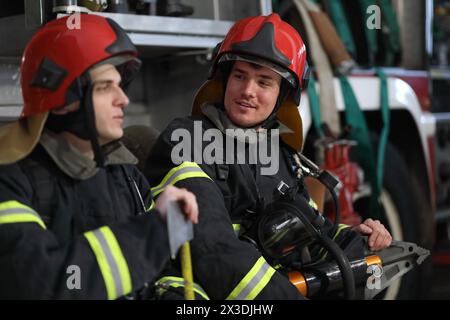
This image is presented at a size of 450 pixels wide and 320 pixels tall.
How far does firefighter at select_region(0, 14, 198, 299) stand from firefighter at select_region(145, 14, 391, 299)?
0.31m

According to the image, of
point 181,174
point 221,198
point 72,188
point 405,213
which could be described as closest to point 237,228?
point 221,198

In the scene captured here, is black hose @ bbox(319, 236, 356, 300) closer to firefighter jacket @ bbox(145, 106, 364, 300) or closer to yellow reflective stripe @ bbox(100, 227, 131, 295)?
firefighter jacket @ bbox(145, 106, 364, 300)

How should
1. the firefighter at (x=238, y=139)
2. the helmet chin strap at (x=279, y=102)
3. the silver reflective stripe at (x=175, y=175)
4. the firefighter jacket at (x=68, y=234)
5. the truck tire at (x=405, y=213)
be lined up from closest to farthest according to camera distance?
the firefighter jacket at (x=68, y=234) → the firefighter at (x=238, y=139) → the silver reflective stripe at (x=175, y=175) → the helmet chin strap at (x=279, y=102) → the truck tire at (x=405, y=213)

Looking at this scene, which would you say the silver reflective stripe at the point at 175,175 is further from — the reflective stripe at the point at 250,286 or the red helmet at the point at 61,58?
the red helmet at the point at 61,58

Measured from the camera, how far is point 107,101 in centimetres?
197

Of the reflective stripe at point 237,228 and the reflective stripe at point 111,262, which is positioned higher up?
the reflective stripe at point 111,262

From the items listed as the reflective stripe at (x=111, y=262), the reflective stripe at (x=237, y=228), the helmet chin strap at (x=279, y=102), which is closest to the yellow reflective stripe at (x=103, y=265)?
the reflective stripe at (x=111, y=262)

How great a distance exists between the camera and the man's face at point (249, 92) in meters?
2.52

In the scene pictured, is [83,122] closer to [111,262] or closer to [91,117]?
[91,117]

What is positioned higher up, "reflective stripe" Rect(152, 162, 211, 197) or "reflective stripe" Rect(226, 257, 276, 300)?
"reflective stripe" Rect(152, 162, 211, 197)

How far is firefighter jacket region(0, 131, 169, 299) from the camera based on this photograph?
1.79 metres

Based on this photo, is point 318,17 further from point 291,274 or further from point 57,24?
point 57,24

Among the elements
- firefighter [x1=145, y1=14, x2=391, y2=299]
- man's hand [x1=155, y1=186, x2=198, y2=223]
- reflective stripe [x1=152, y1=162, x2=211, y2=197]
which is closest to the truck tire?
firefighter [x1=145, y1=14, x2=391, y2=299]
